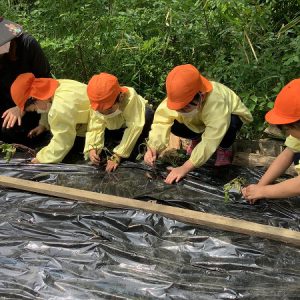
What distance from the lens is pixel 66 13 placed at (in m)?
3.33

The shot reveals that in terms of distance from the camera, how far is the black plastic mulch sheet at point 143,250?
165 centimetres

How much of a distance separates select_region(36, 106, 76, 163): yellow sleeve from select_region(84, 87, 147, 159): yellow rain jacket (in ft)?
0.41

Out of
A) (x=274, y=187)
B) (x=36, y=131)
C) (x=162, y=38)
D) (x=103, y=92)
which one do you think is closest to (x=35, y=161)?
(x=36, y=131)

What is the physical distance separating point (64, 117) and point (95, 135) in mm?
236

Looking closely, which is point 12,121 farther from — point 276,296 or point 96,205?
point 276,296

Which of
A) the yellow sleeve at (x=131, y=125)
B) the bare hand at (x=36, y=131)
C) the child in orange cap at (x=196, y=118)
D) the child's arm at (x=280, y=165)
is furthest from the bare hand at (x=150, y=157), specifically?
the bare hand at (x=36, y=131)

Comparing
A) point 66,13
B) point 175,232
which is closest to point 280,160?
point 175,232

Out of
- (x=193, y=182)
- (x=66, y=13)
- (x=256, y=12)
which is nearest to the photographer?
(x=193, y=182)

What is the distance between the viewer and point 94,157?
265cm

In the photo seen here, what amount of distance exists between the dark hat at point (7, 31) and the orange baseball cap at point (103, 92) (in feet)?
2.24

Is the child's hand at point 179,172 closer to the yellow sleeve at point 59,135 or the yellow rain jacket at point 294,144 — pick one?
the yellow rain jacket at point 294,144

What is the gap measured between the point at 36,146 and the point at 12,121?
0.27 m

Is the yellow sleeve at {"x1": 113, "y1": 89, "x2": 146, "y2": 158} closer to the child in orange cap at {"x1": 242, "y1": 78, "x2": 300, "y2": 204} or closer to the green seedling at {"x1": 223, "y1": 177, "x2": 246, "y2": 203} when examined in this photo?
the green seedling at {"x1": 223, "y1": 177, "x2": 246, "y2": 203}

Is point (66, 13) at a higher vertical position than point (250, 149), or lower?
higher
